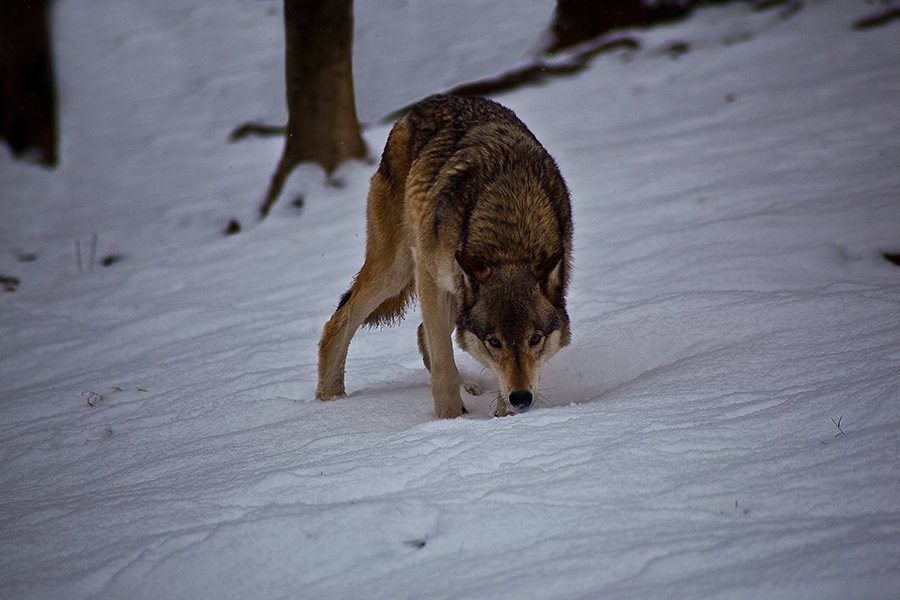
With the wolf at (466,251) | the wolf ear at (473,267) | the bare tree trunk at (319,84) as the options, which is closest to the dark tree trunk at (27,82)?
the bare tree trunk at (319,84)

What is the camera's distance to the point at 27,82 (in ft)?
41.9

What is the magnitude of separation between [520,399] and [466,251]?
1024 mm

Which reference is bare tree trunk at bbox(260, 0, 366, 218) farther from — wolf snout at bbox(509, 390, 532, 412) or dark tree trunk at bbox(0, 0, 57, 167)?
wolf snout at bbox(509, 390, 532, 412)

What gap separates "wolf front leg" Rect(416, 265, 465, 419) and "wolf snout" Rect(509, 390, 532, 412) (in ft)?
2.21

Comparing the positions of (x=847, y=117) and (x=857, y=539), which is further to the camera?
(x=847, y=117)

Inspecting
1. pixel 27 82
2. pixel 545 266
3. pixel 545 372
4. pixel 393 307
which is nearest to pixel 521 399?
pixel 545 266

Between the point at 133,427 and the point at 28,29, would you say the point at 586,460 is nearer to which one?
the point at 133,427

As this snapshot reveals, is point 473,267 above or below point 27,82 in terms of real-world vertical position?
above

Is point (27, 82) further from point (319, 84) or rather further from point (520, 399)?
point (520, 399)

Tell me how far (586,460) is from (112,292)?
6.46 meters

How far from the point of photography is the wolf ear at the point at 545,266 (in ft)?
15.3

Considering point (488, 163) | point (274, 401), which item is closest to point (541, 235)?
point (488, 163)

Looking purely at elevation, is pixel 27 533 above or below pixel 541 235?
below

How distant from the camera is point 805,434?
3.37 metres
